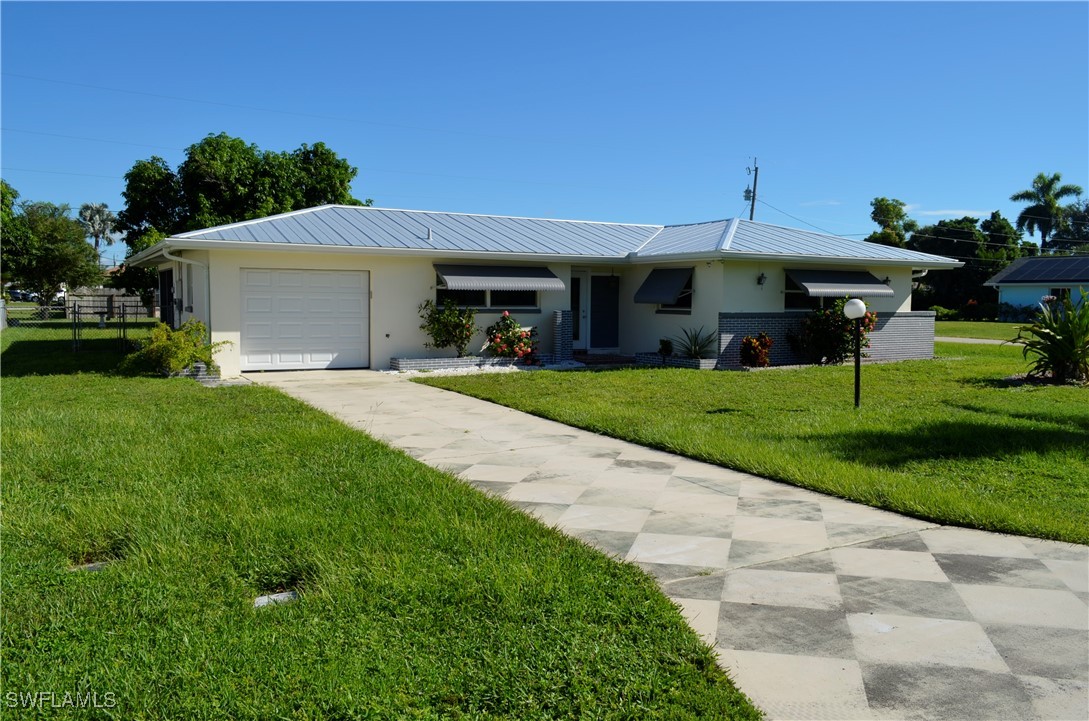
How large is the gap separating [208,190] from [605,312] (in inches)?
794

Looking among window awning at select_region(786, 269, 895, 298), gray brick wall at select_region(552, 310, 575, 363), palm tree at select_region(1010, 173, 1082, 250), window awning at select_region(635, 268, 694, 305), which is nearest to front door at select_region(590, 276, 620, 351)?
window awning at select_region(635, 268, 694, 305)

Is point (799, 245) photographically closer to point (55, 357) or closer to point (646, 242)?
point (646, 242)

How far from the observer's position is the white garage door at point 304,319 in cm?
1520

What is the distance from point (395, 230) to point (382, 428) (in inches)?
349

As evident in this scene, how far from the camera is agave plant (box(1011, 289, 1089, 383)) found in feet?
43.1

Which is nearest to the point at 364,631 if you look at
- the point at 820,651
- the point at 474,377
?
the point at 820,651

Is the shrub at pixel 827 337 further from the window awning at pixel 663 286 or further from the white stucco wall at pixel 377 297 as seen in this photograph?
the white stucco wall at pixel 377 297

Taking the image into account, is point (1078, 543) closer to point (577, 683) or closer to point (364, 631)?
point (577, 683)

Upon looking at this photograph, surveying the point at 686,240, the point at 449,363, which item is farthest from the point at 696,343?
the point at 449,363

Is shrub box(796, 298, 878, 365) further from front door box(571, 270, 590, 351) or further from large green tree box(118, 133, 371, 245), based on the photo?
large green tree box(118, 133, 371, 245)

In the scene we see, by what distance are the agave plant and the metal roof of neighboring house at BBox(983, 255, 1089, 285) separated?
3426 centimetres

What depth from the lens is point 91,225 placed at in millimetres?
133375

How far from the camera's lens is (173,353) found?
1373 centimetres

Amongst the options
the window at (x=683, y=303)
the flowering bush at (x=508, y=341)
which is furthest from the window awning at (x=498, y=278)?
the window at (x=683, y=303)
